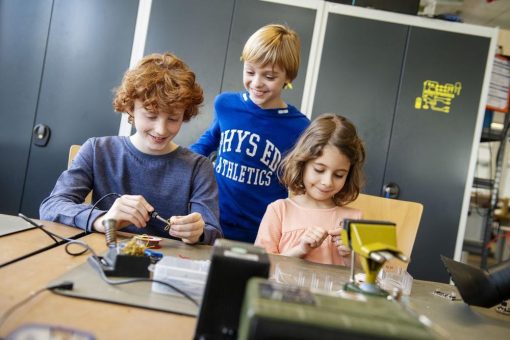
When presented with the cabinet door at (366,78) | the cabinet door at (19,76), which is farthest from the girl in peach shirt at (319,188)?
the cabinet door at (19,76)

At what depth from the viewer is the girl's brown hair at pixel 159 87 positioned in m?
1.19

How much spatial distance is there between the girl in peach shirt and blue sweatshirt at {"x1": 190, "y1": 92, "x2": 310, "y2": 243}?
13cm

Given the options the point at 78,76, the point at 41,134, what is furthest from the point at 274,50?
the point at 41,134

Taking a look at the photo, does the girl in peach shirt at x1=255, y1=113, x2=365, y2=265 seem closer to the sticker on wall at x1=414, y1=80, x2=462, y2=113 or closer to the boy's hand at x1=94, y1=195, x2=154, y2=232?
the boy's hand at x1=94, y1=195, x2=154, y2=232

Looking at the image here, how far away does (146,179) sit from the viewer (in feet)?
4.18

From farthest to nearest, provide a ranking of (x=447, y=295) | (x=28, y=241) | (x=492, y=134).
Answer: (x=492, y=134)
(x=447, y=295)
(x=28, y=241)

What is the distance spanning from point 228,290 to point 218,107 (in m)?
1.31

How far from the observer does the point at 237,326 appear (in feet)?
1.65

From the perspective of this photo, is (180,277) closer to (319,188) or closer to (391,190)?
(319,188)

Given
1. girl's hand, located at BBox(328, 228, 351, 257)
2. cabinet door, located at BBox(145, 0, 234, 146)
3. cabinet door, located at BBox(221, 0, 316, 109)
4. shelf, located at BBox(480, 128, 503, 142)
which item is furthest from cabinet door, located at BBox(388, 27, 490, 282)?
girl's hand, located at BBox(328, 228, 351, 257)

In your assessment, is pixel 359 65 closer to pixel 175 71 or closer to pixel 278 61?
pixel 278 61

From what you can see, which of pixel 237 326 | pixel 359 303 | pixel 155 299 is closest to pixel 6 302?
pixel 155 299

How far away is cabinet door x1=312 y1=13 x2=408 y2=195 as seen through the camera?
2564 millimetres

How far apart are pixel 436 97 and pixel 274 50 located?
1520 mm
